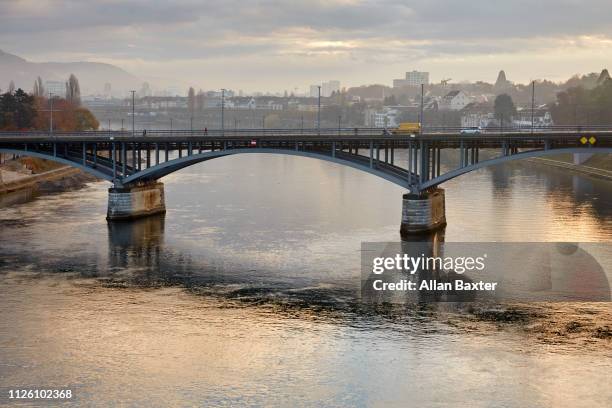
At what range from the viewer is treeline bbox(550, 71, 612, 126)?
496 ft

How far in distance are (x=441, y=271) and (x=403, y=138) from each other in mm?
16934

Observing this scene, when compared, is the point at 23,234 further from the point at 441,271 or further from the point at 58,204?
the point at 441,271

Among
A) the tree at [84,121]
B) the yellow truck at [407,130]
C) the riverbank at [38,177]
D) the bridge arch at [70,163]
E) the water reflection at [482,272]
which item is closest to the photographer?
the water reflection at [482,272]

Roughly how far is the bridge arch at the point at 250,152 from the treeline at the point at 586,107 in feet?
294

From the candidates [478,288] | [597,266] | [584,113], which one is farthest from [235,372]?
[584,113]

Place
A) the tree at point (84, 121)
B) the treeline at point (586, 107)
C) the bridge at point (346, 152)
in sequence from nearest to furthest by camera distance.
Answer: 1. the bridge at point (346, 152)
2. the treeline at point (586, 107)
3. the tree at point (84, 121)

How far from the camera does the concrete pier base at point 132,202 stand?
7894cm

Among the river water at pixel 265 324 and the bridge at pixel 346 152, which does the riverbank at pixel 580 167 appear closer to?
the river water at pixel 265 324

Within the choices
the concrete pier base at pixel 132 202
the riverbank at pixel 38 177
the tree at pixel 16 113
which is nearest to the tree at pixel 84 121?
the tree at pixel 16 113

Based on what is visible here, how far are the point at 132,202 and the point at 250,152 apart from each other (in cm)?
1331

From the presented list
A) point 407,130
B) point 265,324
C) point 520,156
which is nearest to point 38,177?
point 407,130

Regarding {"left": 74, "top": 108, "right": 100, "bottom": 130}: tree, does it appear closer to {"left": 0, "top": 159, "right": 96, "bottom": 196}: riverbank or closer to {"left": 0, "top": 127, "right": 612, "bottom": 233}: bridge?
{"left": 0, "top": 159, "right": 96, "bottom": 196}: riverbank

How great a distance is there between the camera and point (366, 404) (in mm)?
34625

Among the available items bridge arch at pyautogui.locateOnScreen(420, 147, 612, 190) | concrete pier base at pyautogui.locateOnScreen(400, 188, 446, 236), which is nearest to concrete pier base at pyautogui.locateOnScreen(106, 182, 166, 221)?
concrete pier base at pyautogui.locateOnScreen(400, 188, 446, 236)
